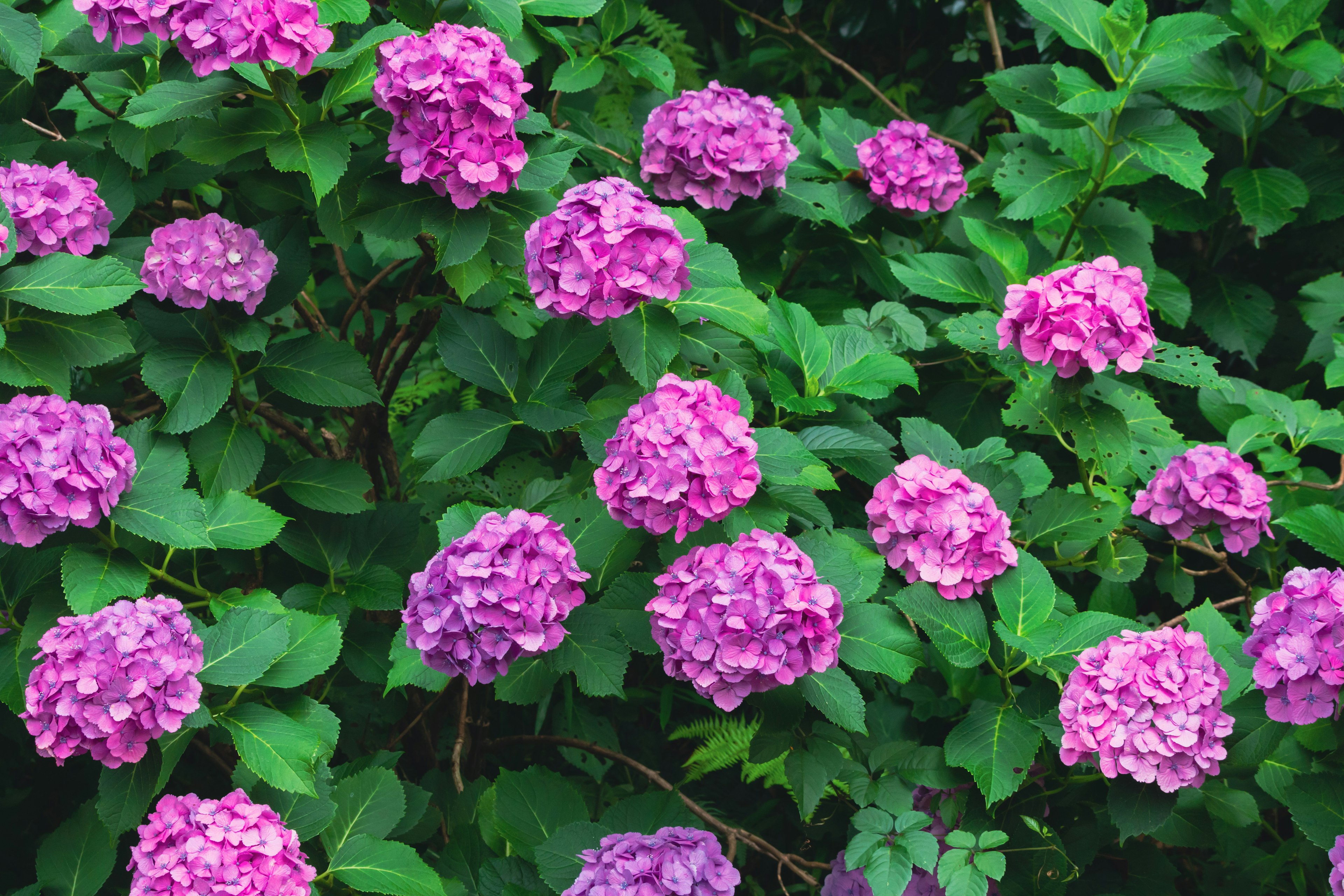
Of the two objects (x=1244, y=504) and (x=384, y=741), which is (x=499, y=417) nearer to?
(x=384, y=741)

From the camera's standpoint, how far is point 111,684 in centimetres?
173

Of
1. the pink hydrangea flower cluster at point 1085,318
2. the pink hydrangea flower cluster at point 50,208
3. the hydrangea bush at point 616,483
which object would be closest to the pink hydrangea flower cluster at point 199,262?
the hydrangea bush at point 616,483

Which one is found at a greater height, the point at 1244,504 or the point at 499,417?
the point at 499,417

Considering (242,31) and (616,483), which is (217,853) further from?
(242,31)

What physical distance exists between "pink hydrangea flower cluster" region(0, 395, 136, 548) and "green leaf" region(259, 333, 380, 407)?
419mm

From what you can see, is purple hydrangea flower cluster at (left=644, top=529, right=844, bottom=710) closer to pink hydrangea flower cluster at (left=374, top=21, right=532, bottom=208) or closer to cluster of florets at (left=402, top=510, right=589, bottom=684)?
cluster of florets at (left=402, top=510, right=589, bottom=684)

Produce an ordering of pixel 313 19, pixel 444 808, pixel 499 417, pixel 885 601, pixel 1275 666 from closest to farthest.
A: 1. pixel 1275 666
2. pixel 313 19
3. pixel 499 417
4. pixel 885 601
5. pixel 444 808

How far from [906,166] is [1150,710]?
1.68 m

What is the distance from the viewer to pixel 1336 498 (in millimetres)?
2748

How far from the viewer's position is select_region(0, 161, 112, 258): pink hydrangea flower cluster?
81.7 inches

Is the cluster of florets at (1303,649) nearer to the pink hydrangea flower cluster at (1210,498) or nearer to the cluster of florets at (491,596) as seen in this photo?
the pink hydrangea flower cluster at (1210,498)

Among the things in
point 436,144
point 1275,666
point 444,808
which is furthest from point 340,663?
point 1275,666

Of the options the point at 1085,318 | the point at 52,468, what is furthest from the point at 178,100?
the point at 1085,318

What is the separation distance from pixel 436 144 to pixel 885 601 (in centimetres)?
133
